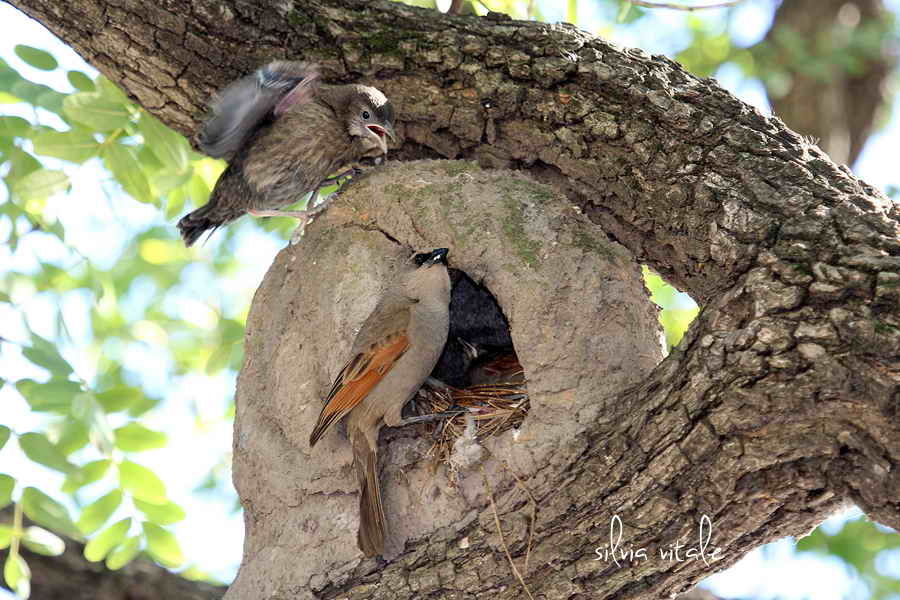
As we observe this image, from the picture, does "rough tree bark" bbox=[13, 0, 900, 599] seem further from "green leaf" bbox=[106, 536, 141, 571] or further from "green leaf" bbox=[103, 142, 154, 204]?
"green leaf" bbox=[106, 536, 141, 571]

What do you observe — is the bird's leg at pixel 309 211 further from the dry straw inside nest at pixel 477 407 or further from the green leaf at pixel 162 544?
the green leaf at pixel 162 544

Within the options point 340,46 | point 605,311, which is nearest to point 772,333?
point 605,311

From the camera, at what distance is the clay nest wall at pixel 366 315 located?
4211mm

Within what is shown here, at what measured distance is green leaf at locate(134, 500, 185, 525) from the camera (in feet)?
17.5

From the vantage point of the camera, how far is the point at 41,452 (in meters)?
5.09

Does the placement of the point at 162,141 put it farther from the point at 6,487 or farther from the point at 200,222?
the point at 6,487

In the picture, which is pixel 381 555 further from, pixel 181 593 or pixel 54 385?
pixel 181 593

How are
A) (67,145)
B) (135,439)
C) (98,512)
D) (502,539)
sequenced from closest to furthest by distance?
(502,539) → (98,512) → (135,439) → (67,145)

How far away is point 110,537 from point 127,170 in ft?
7.20

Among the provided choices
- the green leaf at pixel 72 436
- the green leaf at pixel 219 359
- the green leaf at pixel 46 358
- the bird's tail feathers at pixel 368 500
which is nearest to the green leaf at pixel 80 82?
the green leaf at pixel 46 358

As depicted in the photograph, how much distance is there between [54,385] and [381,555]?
7.22ft

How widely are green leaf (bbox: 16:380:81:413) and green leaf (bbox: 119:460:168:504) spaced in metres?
0.48

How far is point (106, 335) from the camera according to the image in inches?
309
